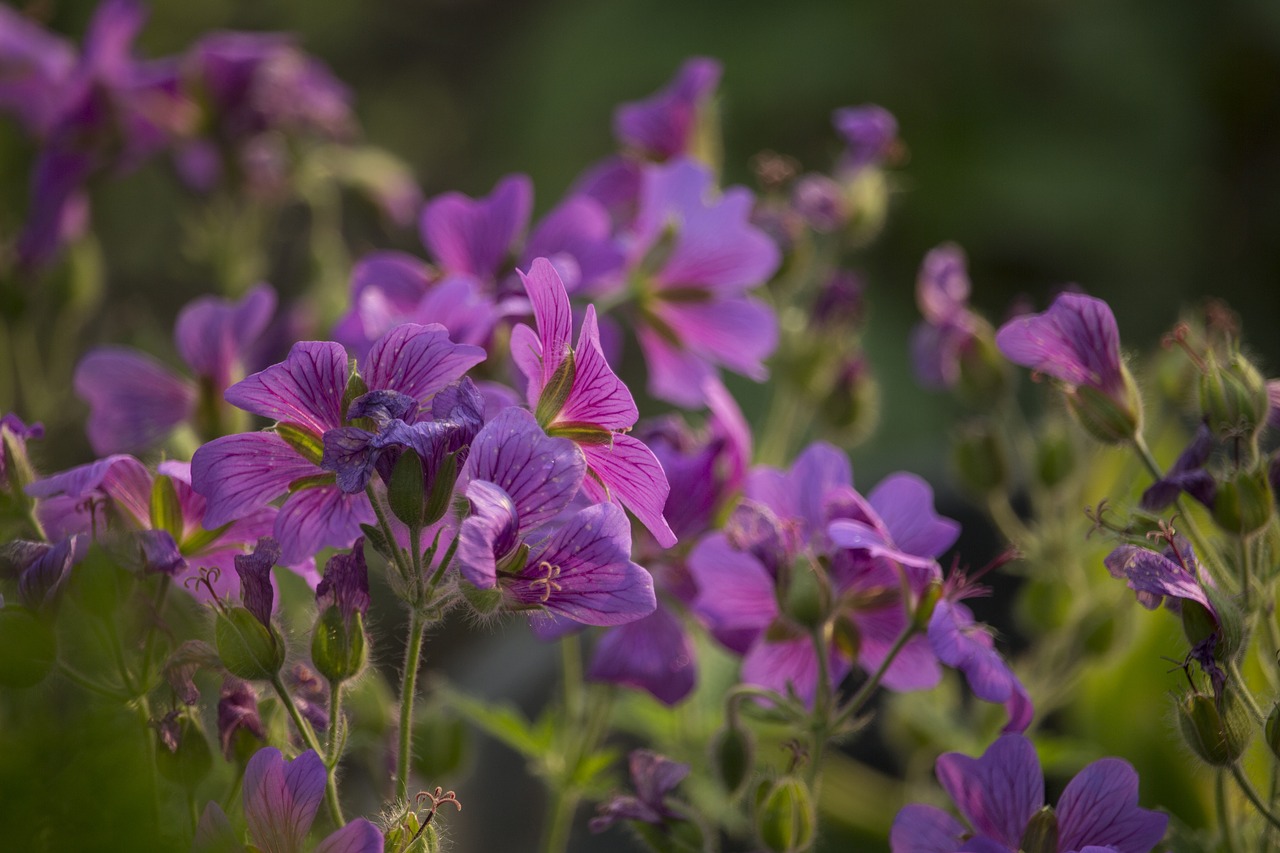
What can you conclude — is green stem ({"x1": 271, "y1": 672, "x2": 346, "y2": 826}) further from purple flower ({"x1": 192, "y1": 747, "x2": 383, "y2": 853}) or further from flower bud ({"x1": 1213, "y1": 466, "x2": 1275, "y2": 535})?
flower bud ({"x1": 1213, "y1": 466, "x2": 1275, "y2": 535})

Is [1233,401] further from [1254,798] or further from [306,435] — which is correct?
[306,435]

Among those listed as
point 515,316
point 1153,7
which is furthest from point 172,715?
point 1153,7

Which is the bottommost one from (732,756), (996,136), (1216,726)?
(996,136)

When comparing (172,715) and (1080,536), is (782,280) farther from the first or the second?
(172,715)

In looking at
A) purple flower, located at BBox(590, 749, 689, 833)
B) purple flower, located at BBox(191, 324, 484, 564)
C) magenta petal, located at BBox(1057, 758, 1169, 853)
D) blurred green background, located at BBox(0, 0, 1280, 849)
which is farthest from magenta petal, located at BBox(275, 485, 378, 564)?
blurred green background, located at BBox(0, 0, 1280, 849)

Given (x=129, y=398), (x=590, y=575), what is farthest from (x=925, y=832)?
(x=129, y=398)

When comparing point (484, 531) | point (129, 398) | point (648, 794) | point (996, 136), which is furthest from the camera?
point (996, 136)
